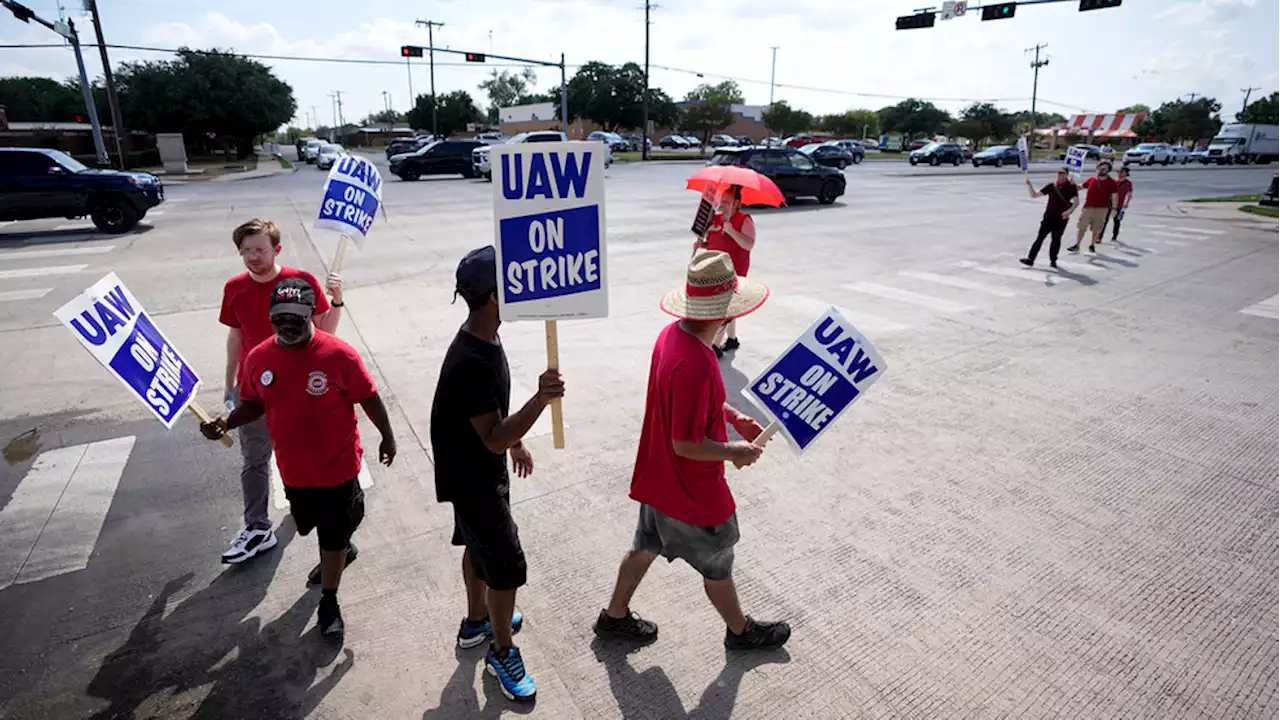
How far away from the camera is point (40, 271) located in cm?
1095

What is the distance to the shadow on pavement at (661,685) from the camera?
283 cm

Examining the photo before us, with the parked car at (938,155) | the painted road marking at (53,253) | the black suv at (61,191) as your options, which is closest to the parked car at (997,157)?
the parked car at (938,155)

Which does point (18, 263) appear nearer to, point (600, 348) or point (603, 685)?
point (600, 348)

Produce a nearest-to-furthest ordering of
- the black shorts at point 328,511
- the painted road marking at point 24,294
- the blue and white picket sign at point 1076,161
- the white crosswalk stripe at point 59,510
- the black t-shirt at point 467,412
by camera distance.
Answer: the black t-shirt at point 467,412
the black shorts at point 328,511
the white crosswalk stripe at point 59,510
the painted road marking at point 24,294
the blue and white picket sign at point 1076,161

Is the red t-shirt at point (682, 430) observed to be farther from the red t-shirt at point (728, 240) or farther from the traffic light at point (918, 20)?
the traffic light at point (918, 20)

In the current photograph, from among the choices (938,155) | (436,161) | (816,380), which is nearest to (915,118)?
(938,155)

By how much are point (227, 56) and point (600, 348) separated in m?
55.1

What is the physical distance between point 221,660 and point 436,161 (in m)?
28.7

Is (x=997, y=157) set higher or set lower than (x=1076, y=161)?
lower

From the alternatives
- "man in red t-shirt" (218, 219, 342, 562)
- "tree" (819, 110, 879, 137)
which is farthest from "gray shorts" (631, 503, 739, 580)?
"tree" (819, 110, 879, 137)

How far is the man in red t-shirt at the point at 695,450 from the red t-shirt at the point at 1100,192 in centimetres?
1216

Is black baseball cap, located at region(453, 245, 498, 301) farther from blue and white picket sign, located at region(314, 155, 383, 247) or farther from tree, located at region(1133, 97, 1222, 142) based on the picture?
tree, located at region(1133, 97, 1222, 142)

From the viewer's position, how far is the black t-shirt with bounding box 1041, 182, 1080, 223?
10.7 meters

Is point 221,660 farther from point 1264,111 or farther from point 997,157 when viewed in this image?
point 1264,111
